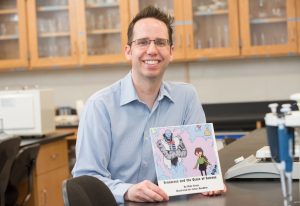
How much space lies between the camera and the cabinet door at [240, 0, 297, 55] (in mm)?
4627

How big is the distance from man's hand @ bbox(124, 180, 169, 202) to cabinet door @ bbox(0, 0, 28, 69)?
3696 millimetres

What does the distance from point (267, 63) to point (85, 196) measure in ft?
12.4

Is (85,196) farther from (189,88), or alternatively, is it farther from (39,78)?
(39,78)

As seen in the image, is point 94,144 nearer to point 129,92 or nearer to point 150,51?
point 129,92

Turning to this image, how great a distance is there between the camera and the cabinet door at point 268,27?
4.63 meters

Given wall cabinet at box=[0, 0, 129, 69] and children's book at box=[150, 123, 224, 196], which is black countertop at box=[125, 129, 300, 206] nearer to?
children's book at box=[150, 123, 224, 196]

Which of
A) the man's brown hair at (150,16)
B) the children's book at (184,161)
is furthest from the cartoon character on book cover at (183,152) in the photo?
the man's brown hair at (150,16)

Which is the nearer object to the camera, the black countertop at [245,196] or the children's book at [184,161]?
the black countertop at [245,196]

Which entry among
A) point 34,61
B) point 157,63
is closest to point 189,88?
point 157,63

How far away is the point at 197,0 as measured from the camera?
488cm

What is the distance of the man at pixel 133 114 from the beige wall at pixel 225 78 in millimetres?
3003

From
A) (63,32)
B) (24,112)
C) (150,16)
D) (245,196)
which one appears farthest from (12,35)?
(245,196)

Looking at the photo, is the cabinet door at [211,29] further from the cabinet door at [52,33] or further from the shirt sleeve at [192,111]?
the shirt sleeve at [192,111]

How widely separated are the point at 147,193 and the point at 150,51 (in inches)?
23.6
